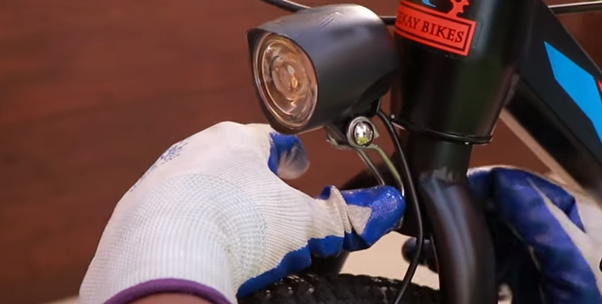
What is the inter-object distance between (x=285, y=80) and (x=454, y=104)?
0.10m

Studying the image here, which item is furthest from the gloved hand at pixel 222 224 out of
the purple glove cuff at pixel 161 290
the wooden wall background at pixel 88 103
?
the wooden wall background at pixel 88 103

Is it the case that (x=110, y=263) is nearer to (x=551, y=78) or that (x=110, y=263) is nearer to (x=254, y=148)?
(x=254, y=148)

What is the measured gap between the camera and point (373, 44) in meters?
0.44

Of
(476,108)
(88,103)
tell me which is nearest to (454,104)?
(476,108)

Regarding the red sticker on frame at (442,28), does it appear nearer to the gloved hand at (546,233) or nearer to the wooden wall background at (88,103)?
the gloved hand at (546,233)

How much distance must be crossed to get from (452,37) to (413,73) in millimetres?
35

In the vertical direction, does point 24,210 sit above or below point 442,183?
below

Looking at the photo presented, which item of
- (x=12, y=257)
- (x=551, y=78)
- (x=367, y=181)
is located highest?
(x=551, y=78)

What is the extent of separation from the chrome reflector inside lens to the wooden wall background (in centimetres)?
75

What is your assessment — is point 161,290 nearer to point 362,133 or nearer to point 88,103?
point 362,133

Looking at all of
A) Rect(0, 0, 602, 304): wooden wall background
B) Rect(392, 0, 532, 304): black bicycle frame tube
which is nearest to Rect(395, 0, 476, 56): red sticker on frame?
Rect(392, 0, 532, 304): black bicycle frame tube

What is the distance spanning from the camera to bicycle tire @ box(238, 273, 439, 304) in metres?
0.47

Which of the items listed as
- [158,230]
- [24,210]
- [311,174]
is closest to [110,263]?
[158,230]

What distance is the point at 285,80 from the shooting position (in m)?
0.45
